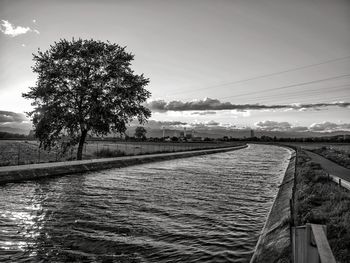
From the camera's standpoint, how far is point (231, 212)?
11.3m

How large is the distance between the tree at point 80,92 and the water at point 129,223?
11825 millimetres

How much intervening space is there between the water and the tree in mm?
11825

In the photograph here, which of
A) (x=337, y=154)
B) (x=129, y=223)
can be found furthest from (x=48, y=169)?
(x=337, y=154)

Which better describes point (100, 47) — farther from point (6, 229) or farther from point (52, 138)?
point (6, 229)

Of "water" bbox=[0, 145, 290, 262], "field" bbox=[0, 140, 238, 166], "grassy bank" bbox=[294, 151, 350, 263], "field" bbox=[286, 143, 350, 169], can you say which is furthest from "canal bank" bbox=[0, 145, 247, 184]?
"field" bbox=[286, 143, 350, 169]

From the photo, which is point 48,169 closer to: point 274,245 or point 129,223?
point 129,223

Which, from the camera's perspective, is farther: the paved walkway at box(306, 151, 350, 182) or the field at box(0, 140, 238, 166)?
the field at box(0, 140, 238, 166)

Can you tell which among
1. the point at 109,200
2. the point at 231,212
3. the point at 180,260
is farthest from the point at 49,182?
the point at 180,260

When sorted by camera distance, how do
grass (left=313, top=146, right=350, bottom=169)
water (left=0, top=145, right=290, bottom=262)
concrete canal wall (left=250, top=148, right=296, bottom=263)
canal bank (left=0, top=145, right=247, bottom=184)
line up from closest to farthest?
1. concrete canal wall (left=250, top=148, right=296, bottom=263)
2. water (left=0, top=145, right=290, bottom=262)
3. canal bank (left=0, top=145, right=247, bottom=184)
4. grass (left=313, top=146, right=350, bottom=169)

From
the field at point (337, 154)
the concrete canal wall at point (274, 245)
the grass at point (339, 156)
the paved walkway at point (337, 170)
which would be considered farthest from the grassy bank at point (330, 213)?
the grass at point (339, 156)

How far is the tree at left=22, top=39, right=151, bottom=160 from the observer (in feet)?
88.3

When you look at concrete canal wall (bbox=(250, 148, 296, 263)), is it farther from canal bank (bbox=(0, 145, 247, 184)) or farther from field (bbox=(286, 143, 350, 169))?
field (bbox=(286, 143, 350, 169))

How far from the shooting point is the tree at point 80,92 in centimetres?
2692

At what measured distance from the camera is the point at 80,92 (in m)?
27.1
